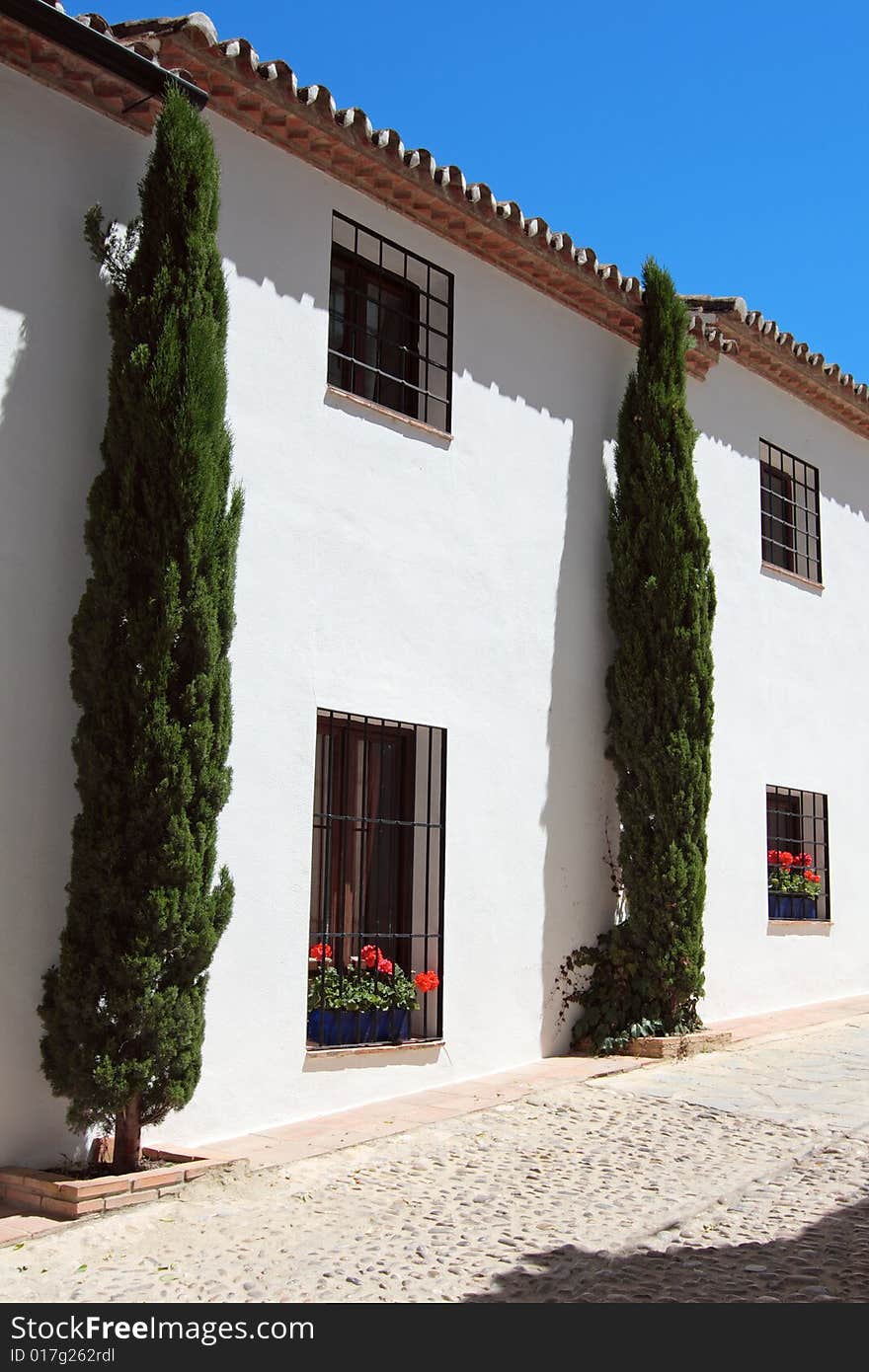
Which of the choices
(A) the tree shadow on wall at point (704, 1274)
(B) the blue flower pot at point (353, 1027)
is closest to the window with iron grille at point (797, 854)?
(B) the blue flower pot at point (353, 1027)

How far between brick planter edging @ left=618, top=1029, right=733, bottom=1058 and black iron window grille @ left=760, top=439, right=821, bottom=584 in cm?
483

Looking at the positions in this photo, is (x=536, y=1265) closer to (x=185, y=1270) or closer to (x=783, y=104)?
(x=185, y=1270)

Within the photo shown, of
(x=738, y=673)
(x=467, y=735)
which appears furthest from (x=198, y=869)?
(x=738, y=673)

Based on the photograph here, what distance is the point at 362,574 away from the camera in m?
7.82

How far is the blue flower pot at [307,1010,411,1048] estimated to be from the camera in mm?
7391

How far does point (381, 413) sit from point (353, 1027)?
11.7ft

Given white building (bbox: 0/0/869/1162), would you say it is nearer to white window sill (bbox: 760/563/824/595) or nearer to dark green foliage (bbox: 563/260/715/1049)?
dark green foliage (bbox: 563/260/715/1049)

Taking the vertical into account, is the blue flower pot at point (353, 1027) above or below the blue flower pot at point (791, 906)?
below

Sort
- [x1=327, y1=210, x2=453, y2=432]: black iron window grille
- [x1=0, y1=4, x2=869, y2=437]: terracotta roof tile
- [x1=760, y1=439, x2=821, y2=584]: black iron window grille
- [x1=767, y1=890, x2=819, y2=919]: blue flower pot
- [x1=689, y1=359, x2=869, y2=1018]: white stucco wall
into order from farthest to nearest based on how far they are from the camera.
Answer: [x1=760, y1=439, x2=821, y2=584]: black iron window grille < [x1=767, y1=890, x2=819, y2=919]: blue flower pot < [x1=689, y1=359, x2=869, y2=1018]: white stucco wall < [x1=327, y1=210, x2=453, y2=432]: black iron window grille < [x1=0, y1=4, x2=869, y2=437]: terracotta roof tile

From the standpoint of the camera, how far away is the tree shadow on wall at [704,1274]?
4402 mm

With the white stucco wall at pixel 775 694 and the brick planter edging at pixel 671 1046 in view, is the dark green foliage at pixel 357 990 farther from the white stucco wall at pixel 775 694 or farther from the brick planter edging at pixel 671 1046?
the white stucco wall at pixel 775 694

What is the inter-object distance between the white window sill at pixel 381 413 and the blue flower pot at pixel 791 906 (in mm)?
5303

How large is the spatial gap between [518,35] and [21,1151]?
6.23m

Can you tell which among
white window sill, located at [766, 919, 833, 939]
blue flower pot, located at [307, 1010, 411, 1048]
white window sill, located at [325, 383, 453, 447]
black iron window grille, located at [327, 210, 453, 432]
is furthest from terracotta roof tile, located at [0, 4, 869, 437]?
blue flower pot, located at [307, 1010, 411, 1048]
